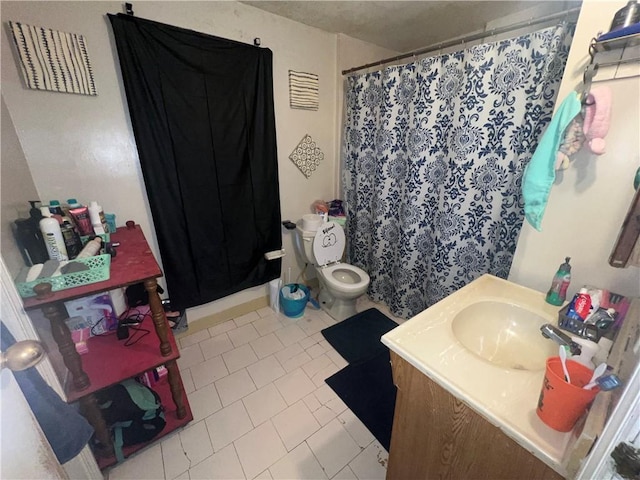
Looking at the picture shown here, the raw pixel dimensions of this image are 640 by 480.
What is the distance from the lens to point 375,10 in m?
1.76

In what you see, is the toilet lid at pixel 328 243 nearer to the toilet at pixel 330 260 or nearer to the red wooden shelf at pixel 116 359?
the toilet at pixel 330 260

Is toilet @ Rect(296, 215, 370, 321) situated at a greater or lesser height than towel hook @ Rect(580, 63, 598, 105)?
lesser

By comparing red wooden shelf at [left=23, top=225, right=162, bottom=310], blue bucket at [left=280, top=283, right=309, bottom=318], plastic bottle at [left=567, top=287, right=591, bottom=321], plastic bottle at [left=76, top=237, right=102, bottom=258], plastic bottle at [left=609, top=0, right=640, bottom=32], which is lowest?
blue bucket at [left=280, top=283, right=309, bottom=318]

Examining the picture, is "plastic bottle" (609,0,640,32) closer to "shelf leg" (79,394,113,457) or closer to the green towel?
the green towel

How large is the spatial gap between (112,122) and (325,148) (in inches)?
61.8

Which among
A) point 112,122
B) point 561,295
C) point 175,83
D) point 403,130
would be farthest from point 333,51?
point 561,295

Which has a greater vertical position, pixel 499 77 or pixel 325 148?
pixel 499 77

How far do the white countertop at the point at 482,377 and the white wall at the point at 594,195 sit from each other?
21 cm

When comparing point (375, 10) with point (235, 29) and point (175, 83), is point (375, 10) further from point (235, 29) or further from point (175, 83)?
point (175, 83)

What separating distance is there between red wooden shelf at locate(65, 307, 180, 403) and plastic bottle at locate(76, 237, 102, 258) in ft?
1.59

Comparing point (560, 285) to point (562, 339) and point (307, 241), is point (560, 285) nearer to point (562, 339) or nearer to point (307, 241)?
point (562, 339)

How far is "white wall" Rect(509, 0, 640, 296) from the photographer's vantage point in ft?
2.89

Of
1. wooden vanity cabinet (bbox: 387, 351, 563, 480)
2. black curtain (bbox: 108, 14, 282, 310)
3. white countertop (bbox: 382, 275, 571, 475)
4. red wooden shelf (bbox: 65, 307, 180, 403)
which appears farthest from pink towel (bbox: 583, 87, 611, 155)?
red wooden shelf (bbox: 65, 307, 180, 403)

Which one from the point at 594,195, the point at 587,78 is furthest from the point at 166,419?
the point at 587,78
